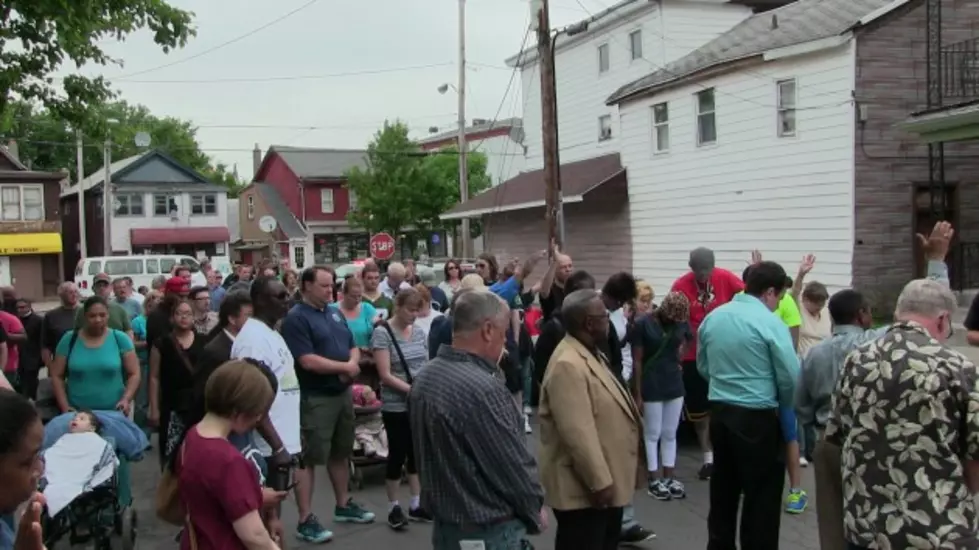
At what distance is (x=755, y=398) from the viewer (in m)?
5.24

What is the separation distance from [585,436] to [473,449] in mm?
935

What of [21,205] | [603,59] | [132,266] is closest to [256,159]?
[21,205]

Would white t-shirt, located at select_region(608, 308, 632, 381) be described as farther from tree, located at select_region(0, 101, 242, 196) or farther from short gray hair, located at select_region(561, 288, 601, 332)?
tree, located at select_region(0, 101, 242, 196)

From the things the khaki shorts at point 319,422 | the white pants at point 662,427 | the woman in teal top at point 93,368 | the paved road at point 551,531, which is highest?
the woman in teal top at point 93,368

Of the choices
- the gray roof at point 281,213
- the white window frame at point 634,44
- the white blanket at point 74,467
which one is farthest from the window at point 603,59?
the gray roof at point 281,213

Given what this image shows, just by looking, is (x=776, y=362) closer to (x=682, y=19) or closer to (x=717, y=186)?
(x=717, y=186)

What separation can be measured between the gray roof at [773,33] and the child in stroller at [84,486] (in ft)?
49.8

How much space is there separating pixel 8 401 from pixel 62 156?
246 ft

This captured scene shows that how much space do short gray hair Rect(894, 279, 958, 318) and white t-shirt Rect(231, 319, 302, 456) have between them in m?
3.47

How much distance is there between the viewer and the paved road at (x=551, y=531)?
6324mm

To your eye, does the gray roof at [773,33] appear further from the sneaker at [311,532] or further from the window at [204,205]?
the window at [204,205]

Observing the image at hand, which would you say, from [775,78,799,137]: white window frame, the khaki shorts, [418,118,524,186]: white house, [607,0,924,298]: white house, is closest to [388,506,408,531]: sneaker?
the khaki shorts

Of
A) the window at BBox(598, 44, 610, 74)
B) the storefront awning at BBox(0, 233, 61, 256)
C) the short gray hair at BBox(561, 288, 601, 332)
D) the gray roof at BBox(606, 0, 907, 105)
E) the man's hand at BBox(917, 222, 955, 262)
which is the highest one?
the window at BBox(598, 44, 610, 74)

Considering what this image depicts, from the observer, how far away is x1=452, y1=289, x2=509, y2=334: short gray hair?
3.61 meters
